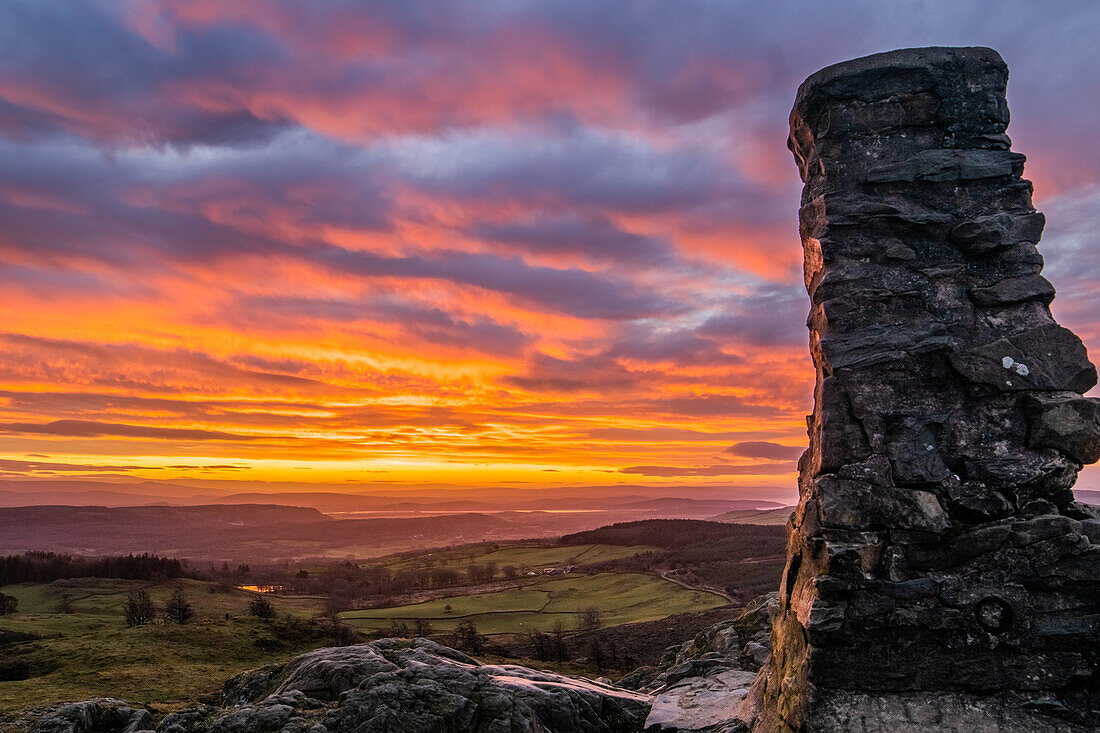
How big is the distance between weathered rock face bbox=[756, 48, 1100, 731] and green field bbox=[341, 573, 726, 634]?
231ft

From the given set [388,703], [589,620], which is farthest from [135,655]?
[589,620]

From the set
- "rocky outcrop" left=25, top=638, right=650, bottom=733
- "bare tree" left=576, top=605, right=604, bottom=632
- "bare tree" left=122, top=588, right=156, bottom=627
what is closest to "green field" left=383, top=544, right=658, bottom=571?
"bare tree" left=576, top=605, right=604, bottom=632

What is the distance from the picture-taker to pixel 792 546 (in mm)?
16188

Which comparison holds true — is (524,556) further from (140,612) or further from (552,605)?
(140,612)

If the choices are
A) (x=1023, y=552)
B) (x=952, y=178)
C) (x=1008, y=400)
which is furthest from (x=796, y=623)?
(x=952, y=178)

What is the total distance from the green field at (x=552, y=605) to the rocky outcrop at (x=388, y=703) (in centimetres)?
6312

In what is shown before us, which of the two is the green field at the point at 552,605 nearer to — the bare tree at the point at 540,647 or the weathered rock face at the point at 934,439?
the bare tree at the point at 540,647

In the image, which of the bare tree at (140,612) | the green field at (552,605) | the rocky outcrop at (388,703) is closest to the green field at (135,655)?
the bare tree at (140,612)

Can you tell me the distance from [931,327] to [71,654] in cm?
5251

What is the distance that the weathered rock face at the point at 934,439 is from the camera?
12.7 meters

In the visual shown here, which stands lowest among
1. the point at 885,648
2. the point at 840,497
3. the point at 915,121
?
the point at 885,648

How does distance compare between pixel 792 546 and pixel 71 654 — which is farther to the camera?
pixel 71 654

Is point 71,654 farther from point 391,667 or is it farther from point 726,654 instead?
point 726,654

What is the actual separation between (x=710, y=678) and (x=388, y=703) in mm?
12990
